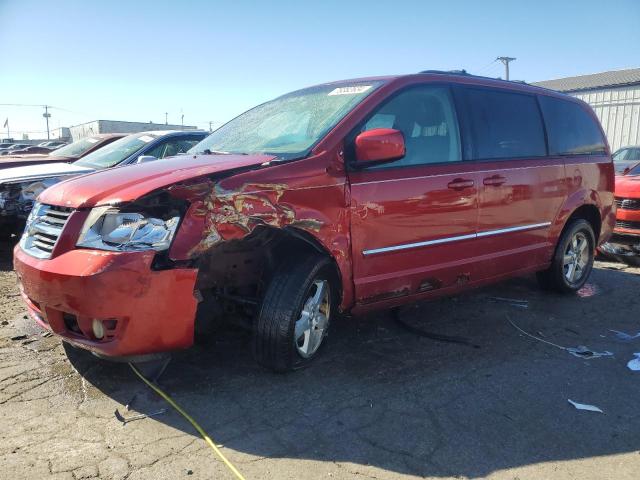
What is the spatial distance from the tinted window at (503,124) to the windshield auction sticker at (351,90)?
0.95 metres

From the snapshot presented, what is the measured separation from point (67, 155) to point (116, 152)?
1.60 metres

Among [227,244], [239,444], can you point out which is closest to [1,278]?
[227,244]

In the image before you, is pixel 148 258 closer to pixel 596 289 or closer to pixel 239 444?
pixel 239 444

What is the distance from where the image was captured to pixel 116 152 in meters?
7.51

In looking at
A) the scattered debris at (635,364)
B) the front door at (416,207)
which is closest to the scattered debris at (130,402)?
the front door at (416,207)

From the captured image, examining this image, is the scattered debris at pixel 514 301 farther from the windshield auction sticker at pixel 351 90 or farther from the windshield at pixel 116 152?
the windshield at pixel 116 152

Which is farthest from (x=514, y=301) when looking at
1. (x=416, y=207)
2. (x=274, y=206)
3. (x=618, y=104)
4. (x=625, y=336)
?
(x=618, y=104)

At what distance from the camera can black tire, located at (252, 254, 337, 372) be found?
3209mm

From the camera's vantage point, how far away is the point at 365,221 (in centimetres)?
353

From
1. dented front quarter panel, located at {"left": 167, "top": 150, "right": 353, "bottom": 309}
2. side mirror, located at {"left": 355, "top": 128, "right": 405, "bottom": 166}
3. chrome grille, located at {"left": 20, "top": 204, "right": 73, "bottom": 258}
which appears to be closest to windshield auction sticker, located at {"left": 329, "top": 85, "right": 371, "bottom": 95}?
side mirror, located at {"left": 355, "top": 128, "right": 405, "bottom": 166}

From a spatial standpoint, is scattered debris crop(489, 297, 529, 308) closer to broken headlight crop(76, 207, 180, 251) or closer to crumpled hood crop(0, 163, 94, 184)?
broken headlight crop(76, 207, 180, 251)

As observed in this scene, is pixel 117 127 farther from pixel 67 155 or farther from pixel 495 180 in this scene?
pixel 495 180

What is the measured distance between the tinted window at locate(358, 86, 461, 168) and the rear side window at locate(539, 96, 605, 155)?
4.80 feet

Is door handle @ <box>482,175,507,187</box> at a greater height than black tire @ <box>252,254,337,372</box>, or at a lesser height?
greater
